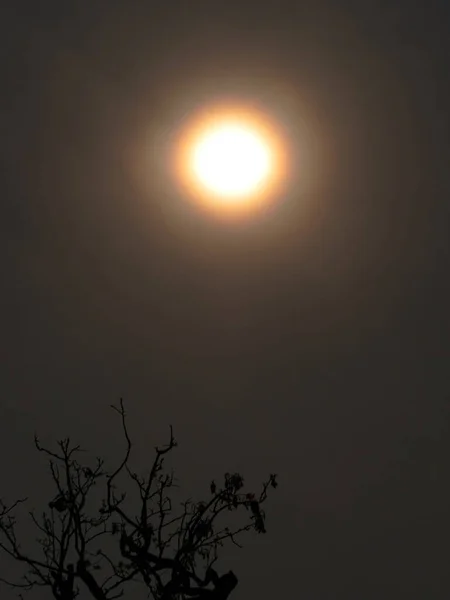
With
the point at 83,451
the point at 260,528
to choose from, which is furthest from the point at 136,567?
the point at 83,451

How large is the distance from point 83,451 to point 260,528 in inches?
147

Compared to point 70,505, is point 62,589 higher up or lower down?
lower down

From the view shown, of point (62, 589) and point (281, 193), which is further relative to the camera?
point (281, 193)

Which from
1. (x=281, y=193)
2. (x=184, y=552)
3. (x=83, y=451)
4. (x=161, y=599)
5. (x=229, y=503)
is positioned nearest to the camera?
(x=161, y=599)

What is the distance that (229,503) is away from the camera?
4.69 metres

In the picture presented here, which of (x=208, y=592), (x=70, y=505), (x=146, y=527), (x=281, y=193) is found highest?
(x=281, y=193)

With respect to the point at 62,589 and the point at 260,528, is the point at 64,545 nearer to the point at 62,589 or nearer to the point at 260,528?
the point at 62,589

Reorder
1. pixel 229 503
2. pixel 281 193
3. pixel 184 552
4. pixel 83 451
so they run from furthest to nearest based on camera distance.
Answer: pixel 281 193, pixel 83 451, pixel 229 503, pixel 184 552

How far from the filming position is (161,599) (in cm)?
407

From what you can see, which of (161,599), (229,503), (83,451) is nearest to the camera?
(161,599)

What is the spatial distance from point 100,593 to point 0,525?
857 millimetres

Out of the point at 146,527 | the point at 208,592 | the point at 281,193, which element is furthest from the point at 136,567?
the point at 281,193

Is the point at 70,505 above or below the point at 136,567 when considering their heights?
above

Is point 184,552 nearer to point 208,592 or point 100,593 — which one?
point 208,592
